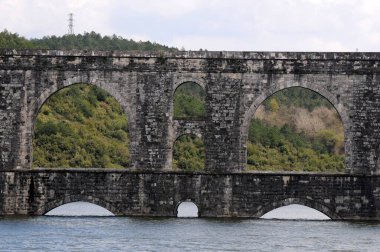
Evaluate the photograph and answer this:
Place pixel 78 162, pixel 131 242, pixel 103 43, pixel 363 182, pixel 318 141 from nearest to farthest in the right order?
pixel 131 242 < pixel 363 182 < pixel 78 162 < pixel 318 141 < pixel 103 43

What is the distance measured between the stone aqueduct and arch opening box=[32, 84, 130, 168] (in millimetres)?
14382

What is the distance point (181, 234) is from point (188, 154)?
2690 centimetres

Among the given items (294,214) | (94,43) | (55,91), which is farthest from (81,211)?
(94,43)

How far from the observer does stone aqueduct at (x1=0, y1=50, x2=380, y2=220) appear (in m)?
57.8

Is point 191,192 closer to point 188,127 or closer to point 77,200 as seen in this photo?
point 188,127

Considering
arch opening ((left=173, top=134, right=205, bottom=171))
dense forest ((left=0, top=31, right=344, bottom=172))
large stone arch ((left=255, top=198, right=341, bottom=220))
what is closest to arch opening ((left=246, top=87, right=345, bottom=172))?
dense forest ((left=0, top=31, right=344, bottom=172))

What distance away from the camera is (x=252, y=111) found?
58.4 meters

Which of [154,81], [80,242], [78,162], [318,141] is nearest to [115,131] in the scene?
[78,162]

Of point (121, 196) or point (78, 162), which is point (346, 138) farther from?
point (78, 162)

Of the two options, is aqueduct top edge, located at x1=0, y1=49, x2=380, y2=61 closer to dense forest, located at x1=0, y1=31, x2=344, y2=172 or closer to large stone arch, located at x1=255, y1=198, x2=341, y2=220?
large stone arch, located at x1=255, y1=198, x2=341, y2=220

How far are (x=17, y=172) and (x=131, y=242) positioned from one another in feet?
31.0

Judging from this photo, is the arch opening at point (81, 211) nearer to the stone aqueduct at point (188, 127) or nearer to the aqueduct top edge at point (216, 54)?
the stone aqueduct at point (188, 127)

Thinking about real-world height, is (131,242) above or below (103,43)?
below

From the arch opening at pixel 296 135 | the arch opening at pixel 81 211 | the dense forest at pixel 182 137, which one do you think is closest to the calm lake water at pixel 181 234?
the arch opening at pixel 81 211
